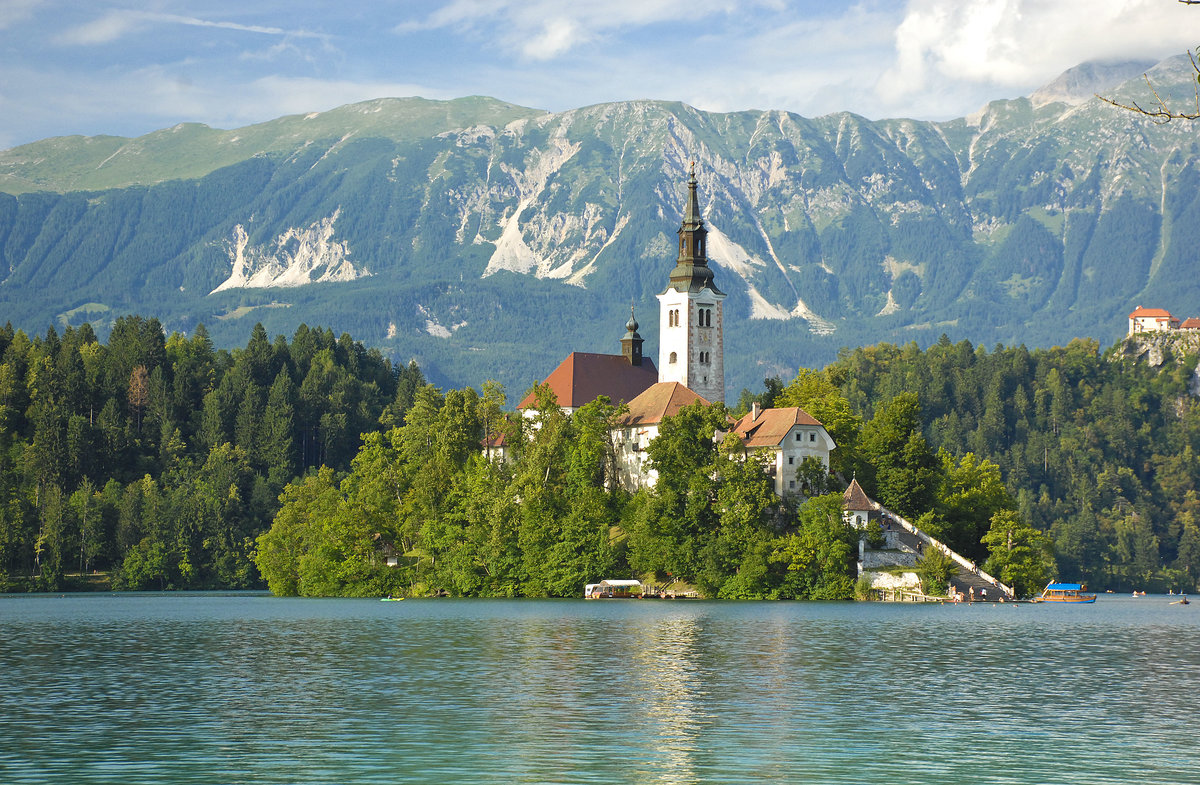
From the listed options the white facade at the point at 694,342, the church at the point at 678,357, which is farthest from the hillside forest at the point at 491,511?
the church at the point at 678,357

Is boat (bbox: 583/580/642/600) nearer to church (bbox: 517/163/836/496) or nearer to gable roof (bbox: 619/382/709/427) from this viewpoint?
gable roof (bbox: 619/382/709/427)

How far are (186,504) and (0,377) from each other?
103 feet

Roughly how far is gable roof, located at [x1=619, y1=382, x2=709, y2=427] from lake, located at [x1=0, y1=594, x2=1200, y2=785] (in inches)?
1670

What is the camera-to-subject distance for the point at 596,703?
4466cm

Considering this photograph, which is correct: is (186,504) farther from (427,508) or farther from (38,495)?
(427,508)

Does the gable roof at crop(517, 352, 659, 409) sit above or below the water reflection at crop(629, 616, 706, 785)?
above

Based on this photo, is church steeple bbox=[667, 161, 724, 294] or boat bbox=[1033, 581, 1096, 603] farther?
church steeple bbox=[667, 161, 724, 294]

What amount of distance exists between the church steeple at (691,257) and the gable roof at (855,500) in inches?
1486

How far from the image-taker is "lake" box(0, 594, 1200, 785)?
110 ft

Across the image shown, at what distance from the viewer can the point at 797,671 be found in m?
54.0

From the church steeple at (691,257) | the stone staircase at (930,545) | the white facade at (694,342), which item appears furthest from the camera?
the church steeple at (691,257)

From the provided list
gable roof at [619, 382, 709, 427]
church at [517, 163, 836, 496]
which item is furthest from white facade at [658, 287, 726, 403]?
gable roof at [619, 382, 709, 427]

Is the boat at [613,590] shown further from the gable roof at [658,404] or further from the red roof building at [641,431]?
the gable roof at [658,404]

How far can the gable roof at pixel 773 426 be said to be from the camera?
112775 mm
